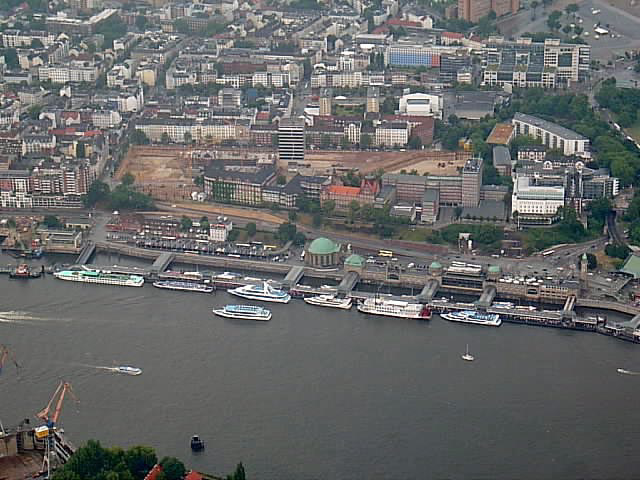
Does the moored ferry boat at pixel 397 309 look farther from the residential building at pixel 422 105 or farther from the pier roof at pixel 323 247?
the residential building at pixel 422 105

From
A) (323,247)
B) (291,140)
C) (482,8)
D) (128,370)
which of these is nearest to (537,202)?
(323,247)

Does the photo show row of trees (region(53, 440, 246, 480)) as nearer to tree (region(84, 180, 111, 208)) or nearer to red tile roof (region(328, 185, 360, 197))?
red tile roof (region(328, 185, 360, 197))

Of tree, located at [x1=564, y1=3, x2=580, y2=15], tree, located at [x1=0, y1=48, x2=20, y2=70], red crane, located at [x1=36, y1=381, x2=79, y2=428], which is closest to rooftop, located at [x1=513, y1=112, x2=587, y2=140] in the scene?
tree, located at [x1=564, y1=3, x2=580, y2=15]

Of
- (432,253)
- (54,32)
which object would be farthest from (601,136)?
(54,32)

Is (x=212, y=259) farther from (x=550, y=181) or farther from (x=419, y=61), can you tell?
(x=419, y=61)

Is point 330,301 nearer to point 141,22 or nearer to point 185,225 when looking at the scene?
point 185,225
